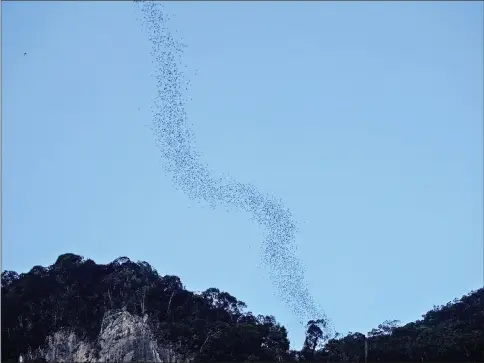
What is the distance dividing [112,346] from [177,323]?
17.7 feet

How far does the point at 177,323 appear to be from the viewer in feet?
139

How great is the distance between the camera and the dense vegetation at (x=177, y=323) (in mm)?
39688

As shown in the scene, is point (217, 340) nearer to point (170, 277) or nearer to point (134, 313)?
point (134, 313)

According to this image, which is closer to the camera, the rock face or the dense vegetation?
the rock face

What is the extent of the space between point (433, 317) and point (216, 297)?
18.0 metres

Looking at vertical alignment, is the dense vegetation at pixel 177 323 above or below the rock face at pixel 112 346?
above

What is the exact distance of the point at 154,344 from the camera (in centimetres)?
3894

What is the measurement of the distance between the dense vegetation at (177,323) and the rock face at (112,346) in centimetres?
71

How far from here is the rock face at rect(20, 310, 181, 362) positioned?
124 feet

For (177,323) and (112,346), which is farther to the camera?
(177,323)

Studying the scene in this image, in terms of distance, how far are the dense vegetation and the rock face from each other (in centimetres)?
71

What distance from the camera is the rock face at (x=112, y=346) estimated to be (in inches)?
1484

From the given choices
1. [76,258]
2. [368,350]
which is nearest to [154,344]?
[76,258]

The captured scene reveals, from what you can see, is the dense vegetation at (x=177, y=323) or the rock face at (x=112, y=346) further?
the dense vegetation at (x=177, y=323)
